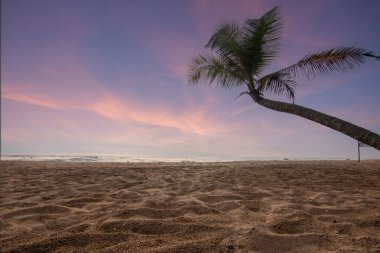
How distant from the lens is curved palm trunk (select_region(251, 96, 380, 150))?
14.1ft

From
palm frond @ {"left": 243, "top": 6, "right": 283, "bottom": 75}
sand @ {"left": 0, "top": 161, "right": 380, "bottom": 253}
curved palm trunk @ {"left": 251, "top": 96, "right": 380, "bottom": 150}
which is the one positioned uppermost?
palm frond @ {"left": 243, "top": 6, "right": 283, "bottom": 75}

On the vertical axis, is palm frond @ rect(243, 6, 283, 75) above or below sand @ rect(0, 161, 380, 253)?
above

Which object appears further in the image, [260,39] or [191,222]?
[260,39]

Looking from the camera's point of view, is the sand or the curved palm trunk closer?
the sand

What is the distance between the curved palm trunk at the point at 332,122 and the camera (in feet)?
14.1

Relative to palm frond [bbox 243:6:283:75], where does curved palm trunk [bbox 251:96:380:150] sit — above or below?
below

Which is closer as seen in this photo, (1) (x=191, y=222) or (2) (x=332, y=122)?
(1) (x=191, y=222)

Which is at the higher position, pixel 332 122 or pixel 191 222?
pixel 332 122

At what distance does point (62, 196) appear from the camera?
4.31 m

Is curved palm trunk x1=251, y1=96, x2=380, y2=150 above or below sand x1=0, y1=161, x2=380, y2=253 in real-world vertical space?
above

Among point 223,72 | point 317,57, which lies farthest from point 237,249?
point 223,72

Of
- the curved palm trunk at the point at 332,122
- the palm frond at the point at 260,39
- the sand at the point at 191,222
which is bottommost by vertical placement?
the sand at the point at 191,222

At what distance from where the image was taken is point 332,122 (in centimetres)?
506

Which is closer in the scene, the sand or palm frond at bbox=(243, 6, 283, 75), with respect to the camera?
the sand
